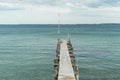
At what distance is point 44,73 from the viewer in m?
38.0

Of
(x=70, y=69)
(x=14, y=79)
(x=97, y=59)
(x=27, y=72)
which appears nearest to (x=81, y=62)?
(x=97, y=59)

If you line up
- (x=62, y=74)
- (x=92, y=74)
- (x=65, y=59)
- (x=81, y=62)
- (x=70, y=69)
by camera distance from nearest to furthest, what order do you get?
(x=62, y=74)
(x=70, y=69)
(x=65, y=59)
(x=92, y=74)
(x=81, y=62)

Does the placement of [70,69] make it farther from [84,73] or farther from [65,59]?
[84,73]

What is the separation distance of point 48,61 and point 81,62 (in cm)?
663

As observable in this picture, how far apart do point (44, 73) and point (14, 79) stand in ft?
16.8

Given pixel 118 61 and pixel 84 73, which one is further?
pixel 118 61

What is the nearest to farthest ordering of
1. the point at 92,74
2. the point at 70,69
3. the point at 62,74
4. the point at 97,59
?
the point at 62,74, the point at 70,69, the point at 92,74, the point at 97,59

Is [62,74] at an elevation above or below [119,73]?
above

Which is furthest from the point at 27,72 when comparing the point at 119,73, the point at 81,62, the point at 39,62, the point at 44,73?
the point at 119,73

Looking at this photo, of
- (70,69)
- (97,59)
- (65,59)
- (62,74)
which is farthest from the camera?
(97,59)

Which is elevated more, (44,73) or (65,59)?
(65,59)

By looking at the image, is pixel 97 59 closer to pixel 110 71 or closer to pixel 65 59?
pixel 110 71

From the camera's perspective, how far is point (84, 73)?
3812 centimetres

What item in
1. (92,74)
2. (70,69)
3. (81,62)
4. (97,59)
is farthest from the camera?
(97,59)
